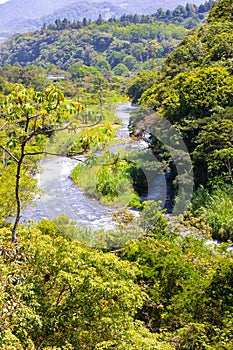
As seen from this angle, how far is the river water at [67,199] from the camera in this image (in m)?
12.2

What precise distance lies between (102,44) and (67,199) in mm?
60370

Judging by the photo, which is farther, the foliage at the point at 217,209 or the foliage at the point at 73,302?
the foliage at the point at 217,209

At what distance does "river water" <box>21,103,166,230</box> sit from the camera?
12.2m

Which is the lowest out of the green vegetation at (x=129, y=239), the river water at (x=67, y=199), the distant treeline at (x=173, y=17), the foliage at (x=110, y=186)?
the river water at (x=67, y=199)

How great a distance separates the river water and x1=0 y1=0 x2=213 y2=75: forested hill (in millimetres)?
40308

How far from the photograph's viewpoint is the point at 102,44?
231 feet

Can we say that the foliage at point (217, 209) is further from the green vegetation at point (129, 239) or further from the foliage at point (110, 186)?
the foliage at point (110, 186)

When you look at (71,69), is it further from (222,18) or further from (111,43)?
(222,18)

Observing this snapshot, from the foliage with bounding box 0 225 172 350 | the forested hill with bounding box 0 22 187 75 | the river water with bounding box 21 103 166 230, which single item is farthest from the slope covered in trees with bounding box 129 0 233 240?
the forested hill with bounding box 0 22 187 75

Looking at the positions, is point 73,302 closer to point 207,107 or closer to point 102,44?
point 207,107

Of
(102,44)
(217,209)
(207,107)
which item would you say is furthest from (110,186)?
(102,44)

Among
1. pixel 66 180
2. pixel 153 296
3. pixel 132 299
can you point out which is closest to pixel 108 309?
pixel 132 299

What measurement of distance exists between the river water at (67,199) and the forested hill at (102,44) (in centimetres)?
4031

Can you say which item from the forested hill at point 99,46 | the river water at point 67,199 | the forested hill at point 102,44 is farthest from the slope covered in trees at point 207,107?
the forested hill at point 99,46
